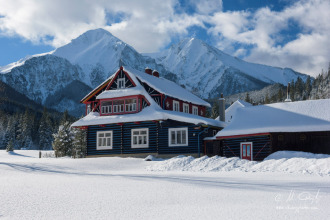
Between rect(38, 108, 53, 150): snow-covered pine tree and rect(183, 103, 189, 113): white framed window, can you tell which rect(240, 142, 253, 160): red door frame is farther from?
rect(38, 108, 53, 150): snow-covered pine tree

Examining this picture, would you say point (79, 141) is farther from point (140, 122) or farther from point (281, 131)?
point (281, 131)

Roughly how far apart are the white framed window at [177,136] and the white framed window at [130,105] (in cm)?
461

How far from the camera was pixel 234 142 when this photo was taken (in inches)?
1195

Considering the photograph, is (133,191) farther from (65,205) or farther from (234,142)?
(234,142)

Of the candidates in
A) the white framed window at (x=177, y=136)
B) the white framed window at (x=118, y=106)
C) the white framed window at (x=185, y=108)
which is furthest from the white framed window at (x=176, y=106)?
the white framed window at (x=118, y=106)

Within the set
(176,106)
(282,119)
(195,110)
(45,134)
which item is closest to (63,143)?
(195,110)

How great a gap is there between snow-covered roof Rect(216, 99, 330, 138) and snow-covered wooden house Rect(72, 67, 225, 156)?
9.83 feet

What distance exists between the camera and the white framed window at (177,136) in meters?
32.2

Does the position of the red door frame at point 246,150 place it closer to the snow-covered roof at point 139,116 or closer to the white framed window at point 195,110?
the snow-covered roof at point 139,116

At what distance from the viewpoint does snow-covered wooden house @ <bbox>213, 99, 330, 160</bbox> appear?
27594mm

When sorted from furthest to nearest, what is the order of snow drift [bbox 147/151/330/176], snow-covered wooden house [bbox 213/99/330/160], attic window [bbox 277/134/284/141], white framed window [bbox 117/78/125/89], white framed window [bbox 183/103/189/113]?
white framed window [bbox 183/103/189/113] → white framed window [bbox 117/78/125/89] → attic window [bbox 277/134/284/141] → snow-covered wooden house [bbox 213/99/330/160] → snow drift [bbox 147/151/330/176]

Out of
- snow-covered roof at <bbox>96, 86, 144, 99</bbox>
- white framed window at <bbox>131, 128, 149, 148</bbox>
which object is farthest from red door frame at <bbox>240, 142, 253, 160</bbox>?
snow-covered roof at <bbox>96, 86, 144, 99</bbox>

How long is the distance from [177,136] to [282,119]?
9192mm

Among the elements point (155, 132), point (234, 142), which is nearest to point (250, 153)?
point (234, 142)
